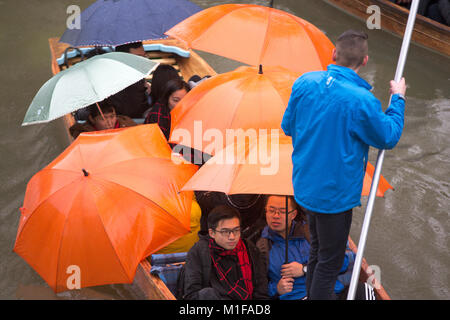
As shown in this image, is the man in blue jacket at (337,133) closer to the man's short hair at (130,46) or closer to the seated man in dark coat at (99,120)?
the seated man in dark coat at (99,120)

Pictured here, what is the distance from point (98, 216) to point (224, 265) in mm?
671

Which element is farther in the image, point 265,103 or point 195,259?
point 265,103

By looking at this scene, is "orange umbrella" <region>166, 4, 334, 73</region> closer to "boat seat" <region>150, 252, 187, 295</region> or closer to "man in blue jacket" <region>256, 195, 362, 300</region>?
"man in blue jacket" <region>256, 195, 362, 300</region>

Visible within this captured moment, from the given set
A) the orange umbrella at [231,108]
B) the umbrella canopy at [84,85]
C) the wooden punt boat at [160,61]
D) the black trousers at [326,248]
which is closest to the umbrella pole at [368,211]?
the black trousers at [326,248]

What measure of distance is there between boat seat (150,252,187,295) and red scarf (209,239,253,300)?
0.28 m

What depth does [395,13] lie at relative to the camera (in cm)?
627

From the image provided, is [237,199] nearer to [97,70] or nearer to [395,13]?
[97,70]

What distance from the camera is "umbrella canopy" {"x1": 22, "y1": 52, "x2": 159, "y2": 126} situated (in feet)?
9.95

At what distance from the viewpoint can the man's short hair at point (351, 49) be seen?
6.36 ft

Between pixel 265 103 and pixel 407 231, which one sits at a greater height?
pixel 265 103

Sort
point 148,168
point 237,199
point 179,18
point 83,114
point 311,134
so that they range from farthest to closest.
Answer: point 179,18 < point 83,114 < point 237,199 < point 148,168 < point 311,134

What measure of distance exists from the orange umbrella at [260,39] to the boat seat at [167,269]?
1298 mm

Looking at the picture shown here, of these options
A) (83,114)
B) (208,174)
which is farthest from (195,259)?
(83,114)

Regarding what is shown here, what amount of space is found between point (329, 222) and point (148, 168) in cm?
112
